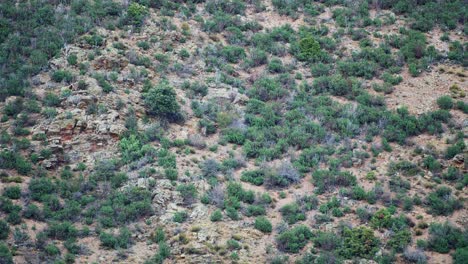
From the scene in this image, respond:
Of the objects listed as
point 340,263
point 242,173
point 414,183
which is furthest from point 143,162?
point 414,183

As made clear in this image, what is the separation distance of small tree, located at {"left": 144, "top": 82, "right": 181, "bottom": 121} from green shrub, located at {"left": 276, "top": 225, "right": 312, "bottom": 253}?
8.20 metres

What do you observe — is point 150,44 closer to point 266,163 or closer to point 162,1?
point 162,1

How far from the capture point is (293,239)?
83.9ft

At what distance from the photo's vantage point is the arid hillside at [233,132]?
1001 inches

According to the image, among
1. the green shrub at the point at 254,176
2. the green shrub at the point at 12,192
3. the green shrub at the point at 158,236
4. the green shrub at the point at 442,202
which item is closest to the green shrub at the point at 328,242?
the green shrub at the point at 254,176

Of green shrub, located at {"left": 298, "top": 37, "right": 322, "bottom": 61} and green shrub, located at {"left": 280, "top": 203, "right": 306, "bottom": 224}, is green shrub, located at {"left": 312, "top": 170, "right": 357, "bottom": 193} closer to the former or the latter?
green shrub, located at {"left": 280, "top": 203, "right": 306, "bottom": 224}

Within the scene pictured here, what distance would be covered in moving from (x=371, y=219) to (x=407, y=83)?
9806 mm

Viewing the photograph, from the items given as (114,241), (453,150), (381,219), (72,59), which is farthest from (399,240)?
(72,59)

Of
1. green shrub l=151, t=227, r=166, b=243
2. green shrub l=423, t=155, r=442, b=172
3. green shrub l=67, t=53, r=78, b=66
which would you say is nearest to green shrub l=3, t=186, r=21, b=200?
green shrub l=151, t=227, r=166, b=243

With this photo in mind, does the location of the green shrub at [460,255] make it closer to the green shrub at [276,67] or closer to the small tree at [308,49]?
the green shrub at [276,67]

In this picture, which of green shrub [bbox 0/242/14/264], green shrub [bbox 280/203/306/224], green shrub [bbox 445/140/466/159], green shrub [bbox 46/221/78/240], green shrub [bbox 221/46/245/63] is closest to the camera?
green shrub [bbox 0/242/14/264]

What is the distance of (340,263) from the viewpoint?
24703 millimetres

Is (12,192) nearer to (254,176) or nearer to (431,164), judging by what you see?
(254,176)

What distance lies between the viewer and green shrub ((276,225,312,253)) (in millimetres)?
25447
